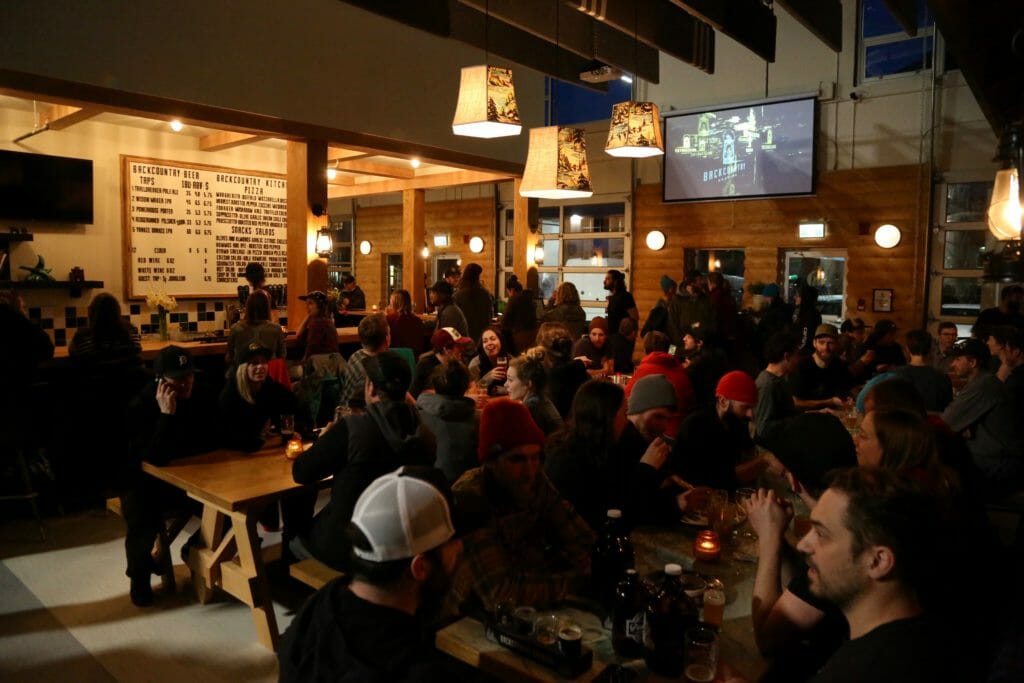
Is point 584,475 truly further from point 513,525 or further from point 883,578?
point 883,578

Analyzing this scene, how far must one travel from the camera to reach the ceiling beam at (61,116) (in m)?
6.29

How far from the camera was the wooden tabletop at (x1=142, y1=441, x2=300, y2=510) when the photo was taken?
3234 mm

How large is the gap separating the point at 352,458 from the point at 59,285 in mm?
5447

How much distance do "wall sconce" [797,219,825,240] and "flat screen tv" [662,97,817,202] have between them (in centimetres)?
44

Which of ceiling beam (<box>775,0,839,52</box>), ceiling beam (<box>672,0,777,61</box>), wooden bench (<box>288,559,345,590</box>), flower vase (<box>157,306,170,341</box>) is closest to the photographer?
wooden bench (<box>288,559,345,590</box>)

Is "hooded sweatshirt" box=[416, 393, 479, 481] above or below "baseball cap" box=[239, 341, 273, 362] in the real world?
below

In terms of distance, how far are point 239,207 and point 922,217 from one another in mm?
8759

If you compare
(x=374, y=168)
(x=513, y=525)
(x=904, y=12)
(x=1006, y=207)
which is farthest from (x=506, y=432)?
(x=374, y=168)

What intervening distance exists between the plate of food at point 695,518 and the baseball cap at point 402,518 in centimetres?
144

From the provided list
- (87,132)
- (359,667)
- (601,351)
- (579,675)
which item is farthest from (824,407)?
(87,132)

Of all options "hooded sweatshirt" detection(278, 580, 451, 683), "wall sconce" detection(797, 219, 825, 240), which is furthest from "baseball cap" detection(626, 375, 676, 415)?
"wall sconce" detection(797, 219, 825, 240)

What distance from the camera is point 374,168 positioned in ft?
32.1

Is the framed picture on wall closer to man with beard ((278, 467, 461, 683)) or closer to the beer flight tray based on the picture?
the beer flight tray

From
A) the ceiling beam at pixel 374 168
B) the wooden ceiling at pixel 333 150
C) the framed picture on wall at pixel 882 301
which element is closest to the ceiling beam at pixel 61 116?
the wooden ceiling at pixel 333 150
